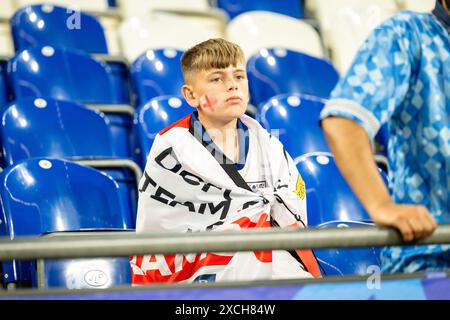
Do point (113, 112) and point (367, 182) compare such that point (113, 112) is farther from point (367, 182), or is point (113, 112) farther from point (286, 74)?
point (367, 182)

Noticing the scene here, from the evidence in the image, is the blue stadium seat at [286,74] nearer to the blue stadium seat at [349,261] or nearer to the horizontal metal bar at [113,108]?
the horizontal metal bar at [113,108]

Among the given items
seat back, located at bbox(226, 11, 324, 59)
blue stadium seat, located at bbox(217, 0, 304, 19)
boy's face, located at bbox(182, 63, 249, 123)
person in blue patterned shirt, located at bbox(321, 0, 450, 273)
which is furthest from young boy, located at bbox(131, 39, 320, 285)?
blue stadium seat, located at bbox(217, 0, 304, 19)

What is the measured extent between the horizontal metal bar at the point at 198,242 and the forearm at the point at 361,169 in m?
0.04

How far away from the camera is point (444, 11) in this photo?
1.14 meters

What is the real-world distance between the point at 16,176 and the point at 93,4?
1.27 m

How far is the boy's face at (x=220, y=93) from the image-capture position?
1.49 metres

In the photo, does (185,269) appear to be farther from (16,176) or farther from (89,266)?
(16,176)

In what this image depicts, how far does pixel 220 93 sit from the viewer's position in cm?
150

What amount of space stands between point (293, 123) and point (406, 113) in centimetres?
103

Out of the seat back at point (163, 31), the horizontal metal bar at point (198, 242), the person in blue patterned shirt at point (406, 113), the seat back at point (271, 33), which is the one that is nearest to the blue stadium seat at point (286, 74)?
the seat back at point (271, 33)

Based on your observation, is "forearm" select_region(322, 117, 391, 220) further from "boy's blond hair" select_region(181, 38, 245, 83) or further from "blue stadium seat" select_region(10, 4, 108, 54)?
"blue stadium seat" select_region(10, 4, 108, 54)

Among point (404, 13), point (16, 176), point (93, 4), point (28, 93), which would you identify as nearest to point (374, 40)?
point (404, 13)

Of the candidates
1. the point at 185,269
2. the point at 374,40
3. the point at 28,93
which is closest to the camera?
the point at 374,40

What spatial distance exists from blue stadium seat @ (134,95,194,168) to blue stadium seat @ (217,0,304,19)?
107 cm
